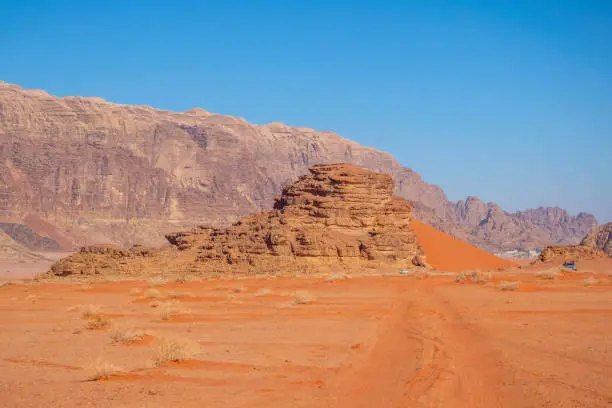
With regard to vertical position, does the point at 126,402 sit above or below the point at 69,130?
below

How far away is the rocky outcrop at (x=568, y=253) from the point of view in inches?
1832

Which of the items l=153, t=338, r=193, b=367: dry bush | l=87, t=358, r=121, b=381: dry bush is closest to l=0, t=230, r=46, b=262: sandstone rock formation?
l=153, t=338, r=193, b=367: dry bush

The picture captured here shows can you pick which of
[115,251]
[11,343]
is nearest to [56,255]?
[115,251]

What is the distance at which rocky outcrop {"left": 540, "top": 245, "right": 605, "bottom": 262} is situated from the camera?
46.5 meters

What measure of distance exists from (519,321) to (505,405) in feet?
27.4

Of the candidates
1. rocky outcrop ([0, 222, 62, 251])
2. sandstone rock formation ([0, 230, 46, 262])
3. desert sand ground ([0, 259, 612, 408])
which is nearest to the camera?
desert sand ground ([0, 259, 612, 408])

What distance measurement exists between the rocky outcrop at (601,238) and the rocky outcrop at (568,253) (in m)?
24.1

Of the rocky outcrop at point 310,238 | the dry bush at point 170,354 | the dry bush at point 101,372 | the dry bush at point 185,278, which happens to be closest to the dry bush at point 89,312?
the dry bush at point 170,354

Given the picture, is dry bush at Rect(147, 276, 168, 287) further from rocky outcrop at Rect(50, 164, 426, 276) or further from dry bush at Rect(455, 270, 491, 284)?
dry bush at Rect(455, 270, 491, 284)

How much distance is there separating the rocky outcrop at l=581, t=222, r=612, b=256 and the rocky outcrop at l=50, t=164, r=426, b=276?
34.7 meters

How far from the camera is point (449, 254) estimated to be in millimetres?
56969

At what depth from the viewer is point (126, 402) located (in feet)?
26.1

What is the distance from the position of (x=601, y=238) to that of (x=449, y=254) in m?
27.3

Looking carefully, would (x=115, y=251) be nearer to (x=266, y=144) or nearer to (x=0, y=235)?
Answer: (x=0, y=235)
